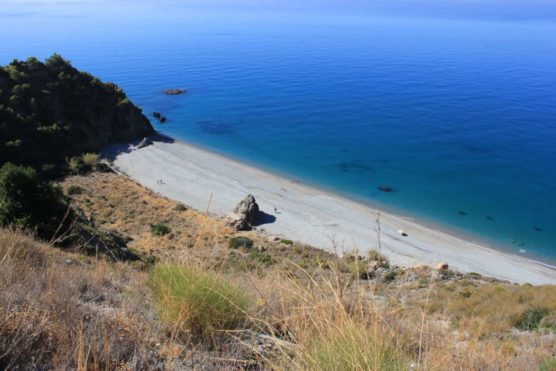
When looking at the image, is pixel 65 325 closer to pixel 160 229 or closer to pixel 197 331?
pixel 197 331

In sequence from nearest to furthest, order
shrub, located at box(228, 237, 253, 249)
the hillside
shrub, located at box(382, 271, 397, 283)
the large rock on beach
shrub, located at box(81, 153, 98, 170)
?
the hillside
shrub, located at box(382, 271, 397, 283)
shrub, located at box(228, 237, 253, 249)
the large rock on beach
shrub, located at box(81, 153, 98, 170)

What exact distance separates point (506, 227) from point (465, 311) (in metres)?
24.5

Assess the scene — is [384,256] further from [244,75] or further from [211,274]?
[244,75]

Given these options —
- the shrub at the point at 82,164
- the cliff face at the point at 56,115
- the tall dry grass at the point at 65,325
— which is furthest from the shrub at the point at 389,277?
the cliff face at the point at 56,115

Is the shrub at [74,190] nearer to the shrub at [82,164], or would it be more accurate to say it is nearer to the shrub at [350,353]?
the shrub at [82,164]

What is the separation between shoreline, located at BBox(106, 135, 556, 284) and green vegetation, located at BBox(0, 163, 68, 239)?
12.5 metres

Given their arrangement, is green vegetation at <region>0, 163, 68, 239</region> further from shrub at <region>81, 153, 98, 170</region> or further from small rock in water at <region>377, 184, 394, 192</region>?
small rock in water at <region>377, 184, 394, 192</region>

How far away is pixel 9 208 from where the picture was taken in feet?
52.2

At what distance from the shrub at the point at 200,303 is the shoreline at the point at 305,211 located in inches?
671

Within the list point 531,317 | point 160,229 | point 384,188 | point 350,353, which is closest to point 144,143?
point 160,229

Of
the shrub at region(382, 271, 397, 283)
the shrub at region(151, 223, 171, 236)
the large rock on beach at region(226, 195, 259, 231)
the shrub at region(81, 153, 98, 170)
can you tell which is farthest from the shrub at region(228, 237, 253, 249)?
the shrub at region(81, 153, 98, 170)

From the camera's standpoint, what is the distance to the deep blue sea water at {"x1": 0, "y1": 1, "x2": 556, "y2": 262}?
39094 millimetres

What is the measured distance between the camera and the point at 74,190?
33094 mm

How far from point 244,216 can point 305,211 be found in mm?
5615
